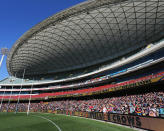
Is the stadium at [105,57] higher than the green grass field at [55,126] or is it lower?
higher

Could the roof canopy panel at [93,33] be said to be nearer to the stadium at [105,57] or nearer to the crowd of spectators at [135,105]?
the stadium at [105,57]

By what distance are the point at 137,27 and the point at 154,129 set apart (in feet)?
80.0

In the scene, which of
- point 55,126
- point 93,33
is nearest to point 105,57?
point 93,33

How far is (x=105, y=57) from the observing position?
41.9 m

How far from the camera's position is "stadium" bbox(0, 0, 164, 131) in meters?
14.2

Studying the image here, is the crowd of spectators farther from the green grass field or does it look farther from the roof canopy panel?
the roof canopy panel

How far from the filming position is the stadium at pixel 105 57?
1418cm

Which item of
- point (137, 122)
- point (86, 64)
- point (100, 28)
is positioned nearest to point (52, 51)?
point (86, 64)

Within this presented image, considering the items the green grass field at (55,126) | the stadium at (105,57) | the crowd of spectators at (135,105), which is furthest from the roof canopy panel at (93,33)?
the green grass field at (55,126)

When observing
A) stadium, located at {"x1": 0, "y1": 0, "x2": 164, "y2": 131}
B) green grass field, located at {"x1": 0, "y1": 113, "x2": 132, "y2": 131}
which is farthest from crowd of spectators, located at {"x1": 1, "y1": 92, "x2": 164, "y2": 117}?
green grass field, located at {"x1": 0, "y1": 113, "x2": 132, "y2": 131}

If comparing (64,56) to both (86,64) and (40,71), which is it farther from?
(40,71)

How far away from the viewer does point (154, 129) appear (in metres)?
8.88

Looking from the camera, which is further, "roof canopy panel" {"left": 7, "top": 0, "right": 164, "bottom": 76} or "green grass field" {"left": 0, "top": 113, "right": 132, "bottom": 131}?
"roof canopy panel" {"left": 7, "top": 0, "right": 164, "bottom": 76}

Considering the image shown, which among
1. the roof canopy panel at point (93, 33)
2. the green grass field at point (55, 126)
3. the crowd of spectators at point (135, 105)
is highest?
the roof canopy panel at point (93, 33)
